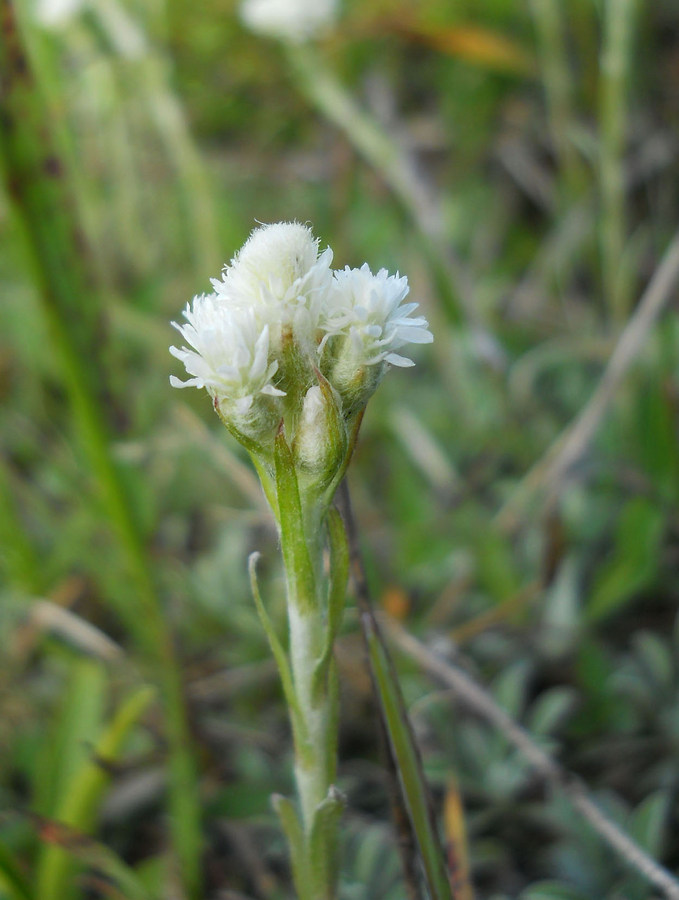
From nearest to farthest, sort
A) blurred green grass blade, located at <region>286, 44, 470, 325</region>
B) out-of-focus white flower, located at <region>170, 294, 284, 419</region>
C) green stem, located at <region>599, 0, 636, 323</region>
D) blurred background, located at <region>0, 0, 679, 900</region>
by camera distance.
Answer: out-of-focus white flower, located at <region>170, 294, 284, 419</region>, blurred background, located at <region>0, 0, 679, 900</region>, green stem, located at <region>599, 0, 636, 323</region>, blurred green grass blade, located at <region>286, 44, 470, 325</region>

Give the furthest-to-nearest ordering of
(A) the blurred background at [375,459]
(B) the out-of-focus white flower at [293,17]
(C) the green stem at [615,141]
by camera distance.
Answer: (B) the out-of-focus white flower at [293,17]
(C) the green stem at [615,141]
(A) the blurred background at [375,459]

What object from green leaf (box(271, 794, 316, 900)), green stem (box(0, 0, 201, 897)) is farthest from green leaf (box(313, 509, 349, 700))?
green stem (box(0, 0, 201, 897))

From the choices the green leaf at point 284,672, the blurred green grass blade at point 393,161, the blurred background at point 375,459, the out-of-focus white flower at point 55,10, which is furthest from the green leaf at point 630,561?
the out-of-focus white flower at point 55,10

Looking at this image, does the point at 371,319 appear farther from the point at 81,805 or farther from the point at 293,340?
the point at 81,805

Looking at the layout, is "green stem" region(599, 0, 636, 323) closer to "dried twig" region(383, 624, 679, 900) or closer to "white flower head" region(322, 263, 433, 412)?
"dried twig" region(383, 624, 679, 900)

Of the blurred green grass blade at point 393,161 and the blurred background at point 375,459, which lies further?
the blurred green grass blade at point 393,161

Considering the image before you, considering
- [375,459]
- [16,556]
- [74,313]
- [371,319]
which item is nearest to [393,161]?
[375,459]

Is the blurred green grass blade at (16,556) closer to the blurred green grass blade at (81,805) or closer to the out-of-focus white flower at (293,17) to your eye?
the blurred green grass blade at (81,805)
